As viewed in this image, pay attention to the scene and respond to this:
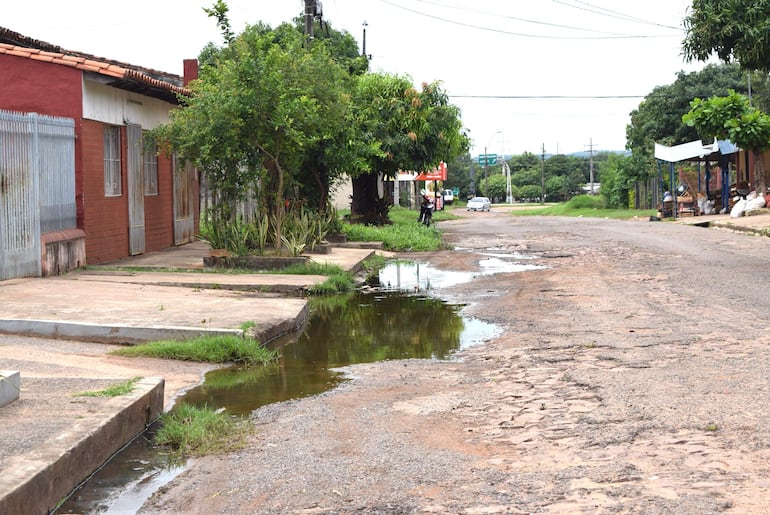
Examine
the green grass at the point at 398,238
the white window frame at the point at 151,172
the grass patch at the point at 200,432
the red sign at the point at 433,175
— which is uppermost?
the red sign at the point at 433,175

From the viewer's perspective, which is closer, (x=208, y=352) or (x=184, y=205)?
(x=208, y=352)

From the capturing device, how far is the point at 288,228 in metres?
19.4

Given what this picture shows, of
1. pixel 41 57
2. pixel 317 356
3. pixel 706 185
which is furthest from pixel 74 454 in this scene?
pixel 706 185

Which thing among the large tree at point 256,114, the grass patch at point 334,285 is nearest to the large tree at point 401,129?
the large tree at point 256,114

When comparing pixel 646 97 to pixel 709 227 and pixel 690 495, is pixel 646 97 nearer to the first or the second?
pixel 709 227

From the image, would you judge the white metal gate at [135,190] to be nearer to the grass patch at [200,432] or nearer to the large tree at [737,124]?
the grass patch at [200,432]

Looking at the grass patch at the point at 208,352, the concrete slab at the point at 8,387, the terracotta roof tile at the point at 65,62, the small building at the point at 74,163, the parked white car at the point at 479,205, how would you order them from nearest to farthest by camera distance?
1. the concrete slab at the point at 8,387
2. the grass patch at the point at 208,352
3. the small building at the point at 74,163
4. the terracotta roof tile at the point at 65,62
5. the parked white car at the point at 479,205

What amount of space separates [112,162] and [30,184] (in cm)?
403

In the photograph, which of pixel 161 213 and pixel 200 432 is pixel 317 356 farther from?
pixel 161 213

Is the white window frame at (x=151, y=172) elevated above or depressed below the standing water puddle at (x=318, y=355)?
above

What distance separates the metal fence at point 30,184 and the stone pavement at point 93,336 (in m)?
0.46

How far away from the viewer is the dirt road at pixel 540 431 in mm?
4805

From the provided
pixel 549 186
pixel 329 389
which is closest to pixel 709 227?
pixel 329 389

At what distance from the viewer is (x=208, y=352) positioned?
905cm
